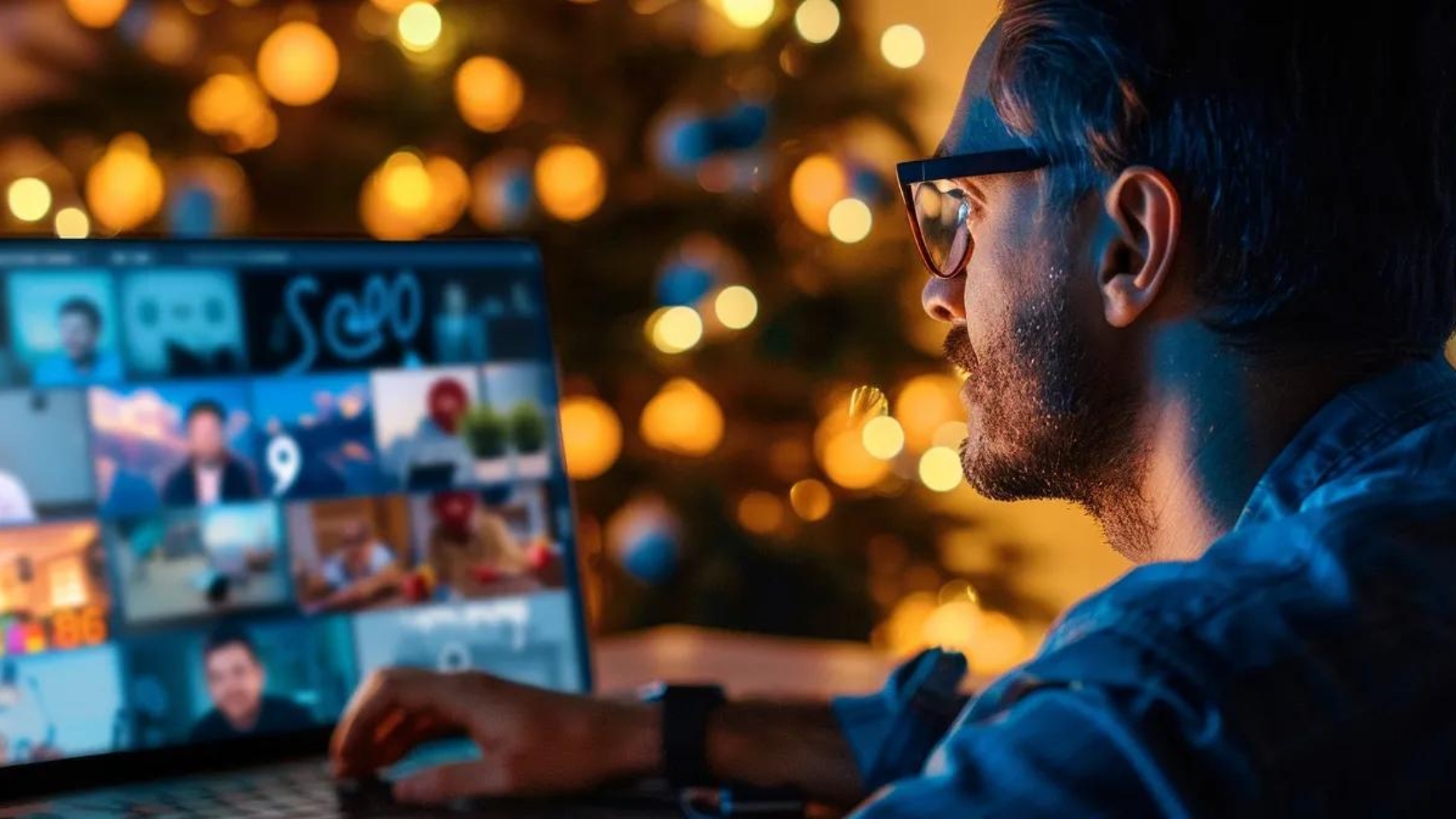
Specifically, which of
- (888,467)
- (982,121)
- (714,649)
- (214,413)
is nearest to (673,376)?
(888,467)

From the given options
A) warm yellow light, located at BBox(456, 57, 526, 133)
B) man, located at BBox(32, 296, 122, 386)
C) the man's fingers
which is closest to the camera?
the man's fingers

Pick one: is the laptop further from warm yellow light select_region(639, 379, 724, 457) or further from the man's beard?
warm yellow light select_region(639, 379, 724, 457)

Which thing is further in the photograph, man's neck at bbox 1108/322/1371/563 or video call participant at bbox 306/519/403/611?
video call participant at bbox 306/519/403/611

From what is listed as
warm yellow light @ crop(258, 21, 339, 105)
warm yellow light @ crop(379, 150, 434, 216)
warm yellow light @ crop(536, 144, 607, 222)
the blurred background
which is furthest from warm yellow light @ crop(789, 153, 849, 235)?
warm yellow light @ crop(258, 21, 339, 105)

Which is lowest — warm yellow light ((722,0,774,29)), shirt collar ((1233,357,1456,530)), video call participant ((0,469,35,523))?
shirt collar ((1233,357,1456,530))

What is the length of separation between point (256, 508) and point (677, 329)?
1.46m

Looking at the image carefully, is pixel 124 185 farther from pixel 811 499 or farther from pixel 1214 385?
pixel 1214 385

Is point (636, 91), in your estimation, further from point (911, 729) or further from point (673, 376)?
point (911, 729)

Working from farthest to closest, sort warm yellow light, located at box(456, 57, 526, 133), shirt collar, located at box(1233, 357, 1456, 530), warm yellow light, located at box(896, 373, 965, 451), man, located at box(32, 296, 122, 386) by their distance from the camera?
warm yellow light, located at box(896, 373, 965, 451)
warm yellow light, located at box(456, 57, 526, 133)
man, located at box(32, 296, 122, 386)
shirt collar, located at box(1233, 357, 1456, 530)

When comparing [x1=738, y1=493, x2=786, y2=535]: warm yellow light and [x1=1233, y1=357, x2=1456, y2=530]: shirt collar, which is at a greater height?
[x1=1233, y1=357, x2=1456, y2=530]: shirt collar

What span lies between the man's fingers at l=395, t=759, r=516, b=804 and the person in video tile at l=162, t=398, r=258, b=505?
0.79 ft

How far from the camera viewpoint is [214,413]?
1.00 metres

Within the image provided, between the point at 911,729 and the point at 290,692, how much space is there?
390 millimetres

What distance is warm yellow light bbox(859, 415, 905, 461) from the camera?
103 inches
